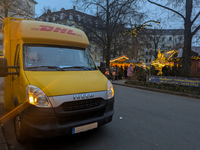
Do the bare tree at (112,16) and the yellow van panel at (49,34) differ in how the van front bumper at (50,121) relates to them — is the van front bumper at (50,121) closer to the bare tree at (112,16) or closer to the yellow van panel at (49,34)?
the yellow van panel at (49,34)

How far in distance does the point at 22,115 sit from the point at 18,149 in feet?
2.47

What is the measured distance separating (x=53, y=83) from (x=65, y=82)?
0.75 ft

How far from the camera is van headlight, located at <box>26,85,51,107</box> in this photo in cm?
256

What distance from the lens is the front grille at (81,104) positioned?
2.70m

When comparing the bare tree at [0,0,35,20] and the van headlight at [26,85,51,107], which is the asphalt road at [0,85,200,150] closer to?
the van headlight at [26,85,51,107]

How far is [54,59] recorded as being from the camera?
11.7ft

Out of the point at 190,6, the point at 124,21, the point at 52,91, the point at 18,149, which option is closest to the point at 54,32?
the point at 52,91

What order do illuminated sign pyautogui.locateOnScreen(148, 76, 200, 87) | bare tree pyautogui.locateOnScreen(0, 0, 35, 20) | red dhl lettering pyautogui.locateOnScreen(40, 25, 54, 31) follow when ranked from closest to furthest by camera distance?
red dhl lettering pyautogui.locateOnScreen(40, 25, 54, 31), illuminated sign pyautogui.locateOnScreen(148, 76, 200, 87), bare tree pyautogui.locateOnScreen(0, 0, 35, 20)

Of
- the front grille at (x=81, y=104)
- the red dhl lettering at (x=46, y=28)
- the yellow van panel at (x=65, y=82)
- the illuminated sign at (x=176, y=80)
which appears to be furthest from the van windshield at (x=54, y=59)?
the illuminated sign at (x=176, y=80)

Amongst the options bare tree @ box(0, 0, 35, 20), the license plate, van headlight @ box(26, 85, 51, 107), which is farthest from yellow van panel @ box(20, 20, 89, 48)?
bare tree @ box(0, 0, 35, 20)

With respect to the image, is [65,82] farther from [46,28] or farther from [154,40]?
[154,40]

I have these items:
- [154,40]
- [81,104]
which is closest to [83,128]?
[81,104]

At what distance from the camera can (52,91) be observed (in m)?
2.63

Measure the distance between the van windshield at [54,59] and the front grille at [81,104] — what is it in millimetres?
993
